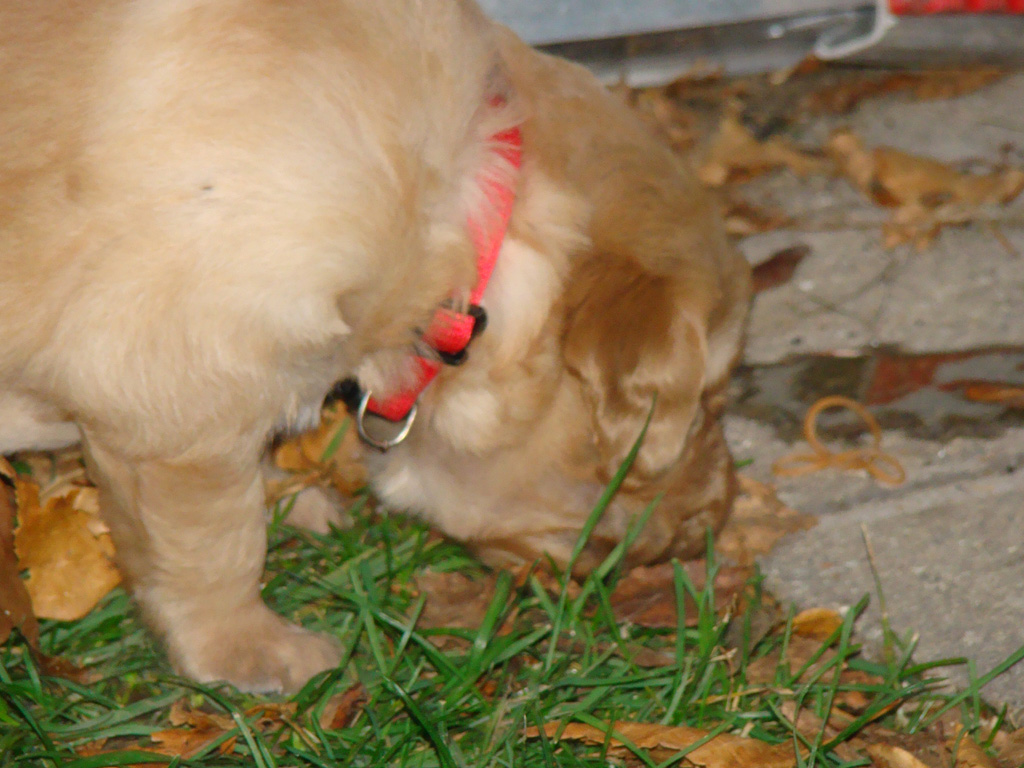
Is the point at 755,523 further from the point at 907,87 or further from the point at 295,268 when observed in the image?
the point at 907,87

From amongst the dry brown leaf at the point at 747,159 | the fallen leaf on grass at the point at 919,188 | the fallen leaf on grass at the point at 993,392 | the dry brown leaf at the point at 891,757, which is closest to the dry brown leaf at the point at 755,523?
the dry brown leaf at the point at 891,757

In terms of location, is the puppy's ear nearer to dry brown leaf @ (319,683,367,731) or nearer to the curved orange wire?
dry brown leaf @ (319,683,367,731)

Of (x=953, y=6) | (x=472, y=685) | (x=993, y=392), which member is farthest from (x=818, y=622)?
(x=953, y=6)

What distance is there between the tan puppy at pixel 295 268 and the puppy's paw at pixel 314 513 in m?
0.39

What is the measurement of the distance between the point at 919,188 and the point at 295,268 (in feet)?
9.30

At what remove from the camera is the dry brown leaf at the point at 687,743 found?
2.18 meters

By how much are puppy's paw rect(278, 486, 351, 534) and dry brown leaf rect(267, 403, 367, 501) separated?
0.14 feet


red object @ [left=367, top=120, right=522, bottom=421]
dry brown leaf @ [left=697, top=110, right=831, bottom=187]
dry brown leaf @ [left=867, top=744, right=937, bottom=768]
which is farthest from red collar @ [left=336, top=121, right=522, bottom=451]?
dry brown leaf @ [left=697, top=110, right=831, bottom=187]

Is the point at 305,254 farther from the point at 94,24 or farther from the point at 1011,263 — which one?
the point at 1011,263

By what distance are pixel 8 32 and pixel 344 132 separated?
0.62 m

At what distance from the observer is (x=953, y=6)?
4523 mm

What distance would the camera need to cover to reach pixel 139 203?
1878mm

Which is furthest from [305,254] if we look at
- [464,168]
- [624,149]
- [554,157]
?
[624,149]

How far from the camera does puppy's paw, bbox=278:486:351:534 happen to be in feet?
9.41
